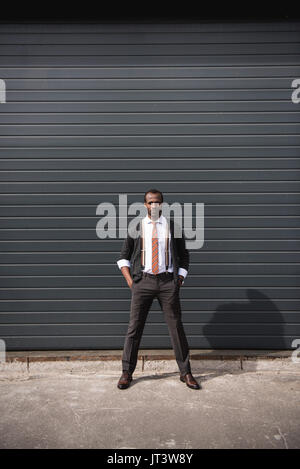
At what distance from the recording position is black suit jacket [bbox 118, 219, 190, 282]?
3762 millimetres

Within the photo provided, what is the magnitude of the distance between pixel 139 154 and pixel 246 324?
278 centimetres

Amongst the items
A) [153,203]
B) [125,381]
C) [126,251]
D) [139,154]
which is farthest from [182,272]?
[139,154]

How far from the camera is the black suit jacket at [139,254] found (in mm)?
3762

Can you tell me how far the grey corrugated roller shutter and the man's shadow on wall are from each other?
0.26 ft

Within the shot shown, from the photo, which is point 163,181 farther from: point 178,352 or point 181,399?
point 181,399

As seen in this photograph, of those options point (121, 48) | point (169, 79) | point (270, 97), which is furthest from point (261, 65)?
point (121, 48)

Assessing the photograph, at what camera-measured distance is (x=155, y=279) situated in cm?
371

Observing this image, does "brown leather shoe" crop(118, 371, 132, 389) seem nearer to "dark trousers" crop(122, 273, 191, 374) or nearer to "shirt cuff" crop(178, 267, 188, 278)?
"dark trousers" crop(122, 273, 191, 374)

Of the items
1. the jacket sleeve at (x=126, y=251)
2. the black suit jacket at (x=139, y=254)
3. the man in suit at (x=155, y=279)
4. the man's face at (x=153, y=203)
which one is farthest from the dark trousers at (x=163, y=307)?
the man's face at (x=153, y=203)

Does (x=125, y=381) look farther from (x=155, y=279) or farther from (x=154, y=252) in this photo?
(x=154, y=252)

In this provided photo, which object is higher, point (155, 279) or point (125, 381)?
point (155, 279)

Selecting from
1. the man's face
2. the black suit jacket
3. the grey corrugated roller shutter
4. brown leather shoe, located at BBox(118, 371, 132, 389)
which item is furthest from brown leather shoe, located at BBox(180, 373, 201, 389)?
the man's face

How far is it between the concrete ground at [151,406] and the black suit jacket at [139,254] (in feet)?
4.22
